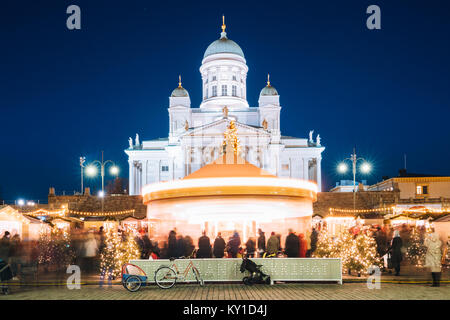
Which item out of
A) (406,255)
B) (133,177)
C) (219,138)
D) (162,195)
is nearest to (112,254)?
(162,195)

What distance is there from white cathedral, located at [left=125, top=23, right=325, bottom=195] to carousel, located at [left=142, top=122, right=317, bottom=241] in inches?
1977

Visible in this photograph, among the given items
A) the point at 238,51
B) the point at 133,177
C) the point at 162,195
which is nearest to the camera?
the point at 162,195

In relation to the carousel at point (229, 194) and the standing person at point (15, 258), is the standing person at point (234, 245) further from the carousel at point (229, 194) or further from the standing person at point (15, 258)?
the standing person at point (15, 258)

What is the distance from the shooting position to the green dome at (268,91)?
81875mm

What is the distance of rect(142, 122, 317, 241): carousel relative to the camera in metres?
15.7

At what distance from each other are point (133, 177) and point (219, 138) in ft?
58.4

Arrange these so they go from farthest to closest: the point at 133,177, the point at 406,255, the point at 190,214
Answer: the point at 133,177 → the point at 406,255 → the point at 190,214

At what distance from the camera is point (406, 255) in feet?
83.1

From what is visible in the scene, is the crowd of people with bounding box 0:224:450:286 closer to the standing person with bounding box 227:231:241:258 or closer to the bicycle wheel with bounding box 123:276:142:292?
the standing person with bounding box 227:231:241:258

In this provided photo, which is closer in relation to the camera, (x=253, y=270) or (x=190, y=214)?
(x=253, y=270)

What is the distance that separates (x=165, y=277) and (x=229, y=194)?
3141mm

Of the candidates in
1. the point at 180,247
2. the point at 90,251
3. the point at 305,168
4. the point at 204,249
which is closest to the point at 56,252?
the point at 90,251

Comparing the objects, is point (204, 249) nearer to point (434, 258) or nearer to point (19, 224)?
point (434, 258)
